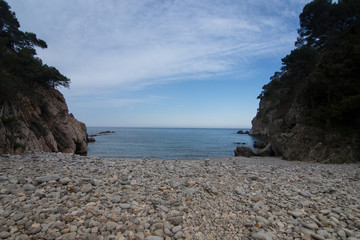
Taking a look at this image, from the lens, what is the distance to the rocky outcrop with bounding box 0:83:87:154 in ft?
47.0

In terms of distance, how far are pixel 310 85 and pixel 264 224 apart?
19.3 metres

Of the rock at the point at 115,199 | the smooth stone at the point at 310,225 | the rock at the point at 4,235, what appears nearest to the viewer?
the rock at the point at 4,235

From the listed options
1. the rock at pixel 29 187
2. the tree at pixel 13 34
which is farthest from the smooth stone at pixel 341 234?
the tree at pixel 13 34

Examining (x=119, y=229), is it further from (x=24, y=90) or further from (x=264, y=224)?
(x=24, y=90)

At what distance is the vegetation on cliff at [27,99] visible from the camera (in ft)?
49.6

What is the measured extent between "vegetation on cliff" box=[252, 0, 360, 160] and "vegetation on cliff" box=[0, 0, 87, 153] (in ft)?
80.2

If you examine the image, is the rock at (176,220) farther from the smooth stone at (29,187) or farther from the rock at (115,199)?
the smooth stone at (29,187)

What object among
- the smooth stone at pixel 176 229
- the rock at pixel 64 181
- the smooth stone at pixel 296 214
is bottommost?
the smooth stone at pixel 176 229

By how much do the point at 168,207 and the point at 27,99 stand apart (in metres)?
22.9

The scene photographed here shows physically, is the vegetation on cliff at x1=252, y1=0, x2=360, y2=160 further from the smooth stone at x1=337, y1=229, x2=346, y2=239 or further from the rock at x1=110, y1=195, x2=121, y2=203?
the rock at x1=110, y1=195, x2=121, y2=203

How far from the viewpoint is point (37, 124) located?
20547mm

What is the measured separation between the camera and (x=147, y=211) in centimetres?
500

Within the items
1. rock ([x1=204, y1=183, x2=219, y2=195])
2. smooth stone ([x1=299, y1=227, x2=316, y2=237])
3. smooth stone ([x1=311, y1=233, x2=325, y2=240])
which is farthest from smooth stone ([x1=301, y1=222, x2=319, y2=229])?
rock ([x1=204, y1=183, x2=219, y2=195])

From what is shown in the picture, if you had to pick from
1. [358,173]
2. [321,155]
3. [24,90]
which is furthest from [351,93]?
[24,90]
